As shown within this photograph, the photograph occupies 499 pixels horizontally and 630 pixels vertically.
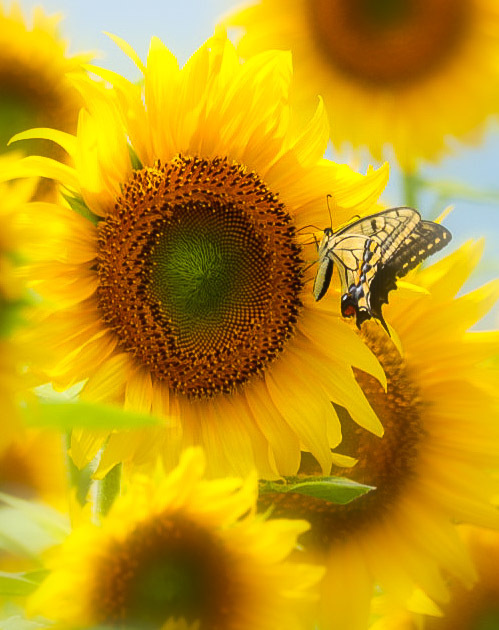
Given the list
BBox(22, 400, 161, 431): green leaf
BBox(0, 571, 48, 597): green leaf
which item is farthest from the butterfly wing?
BBox(22, 400, 161, 431): green leaf

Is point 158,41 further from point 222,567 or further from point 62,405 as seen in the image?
point 62,405

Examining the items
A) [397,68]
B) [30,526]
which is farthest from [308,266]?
[397,68]

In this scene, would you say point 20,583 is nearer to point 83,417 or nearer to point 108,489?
point 108,489

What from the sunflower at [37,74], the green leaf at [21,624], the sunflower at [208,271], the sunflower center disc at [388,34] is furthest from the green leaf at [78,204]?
the sunflower center disc at [388,34]

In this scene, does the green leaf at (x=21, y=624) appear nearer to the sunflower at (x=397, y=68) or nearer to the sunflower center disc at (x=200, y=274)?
the sunflower center disc at (x=200, y=274)

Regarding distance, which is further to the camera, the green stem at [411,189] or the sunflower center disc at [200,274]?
the green stem at [411,189]

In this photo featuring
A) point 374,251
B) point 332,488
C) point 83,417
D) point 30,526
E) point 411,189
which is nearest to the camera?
point 83,417

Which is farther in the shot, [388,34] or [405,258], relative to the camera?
[388,34]
